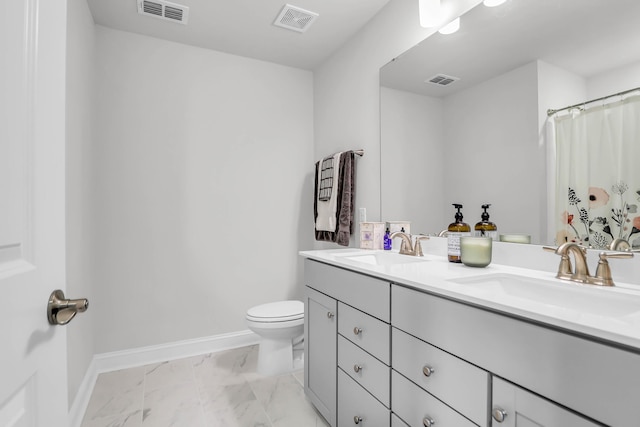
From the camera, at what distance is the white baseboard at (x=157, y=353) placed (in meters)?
2.13

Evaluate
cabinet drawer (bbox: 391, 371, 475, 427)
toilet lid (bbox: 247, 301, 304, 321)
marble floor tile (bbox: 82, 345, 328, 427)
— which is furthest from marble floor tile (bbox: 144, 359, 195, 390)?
cabinet drawer (bbox: 391, 371, 475, 427)

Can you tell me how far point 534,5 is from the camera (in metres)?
1.31

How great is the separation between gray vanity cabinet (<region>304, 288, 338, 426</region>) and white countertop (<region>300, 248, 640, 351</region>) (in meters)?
0.29

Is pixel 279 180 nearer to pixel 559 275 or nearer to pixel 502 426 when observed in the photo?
pixel 559 275

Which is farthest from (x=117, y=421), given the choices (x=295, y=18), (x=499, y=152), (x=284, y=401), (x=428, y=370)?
(x=295, y=18)

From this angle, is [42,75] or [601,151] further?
[601,151]

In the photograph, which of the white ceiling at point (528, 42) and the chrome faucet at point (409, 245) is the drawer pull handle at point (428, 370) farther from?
the white ceiling at point (528, 42)

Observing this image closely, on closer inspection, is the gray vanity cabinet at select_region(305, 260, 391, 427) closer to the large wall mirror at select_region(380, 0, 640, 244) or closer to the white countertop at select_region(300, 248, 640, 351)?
the white countertop at select_region(300, 248, 640, 351)

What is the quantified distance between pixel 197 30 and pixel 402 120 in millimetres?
1610

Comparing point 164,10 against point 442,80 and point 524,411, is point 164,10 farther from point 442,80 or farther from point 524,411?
point 524,411

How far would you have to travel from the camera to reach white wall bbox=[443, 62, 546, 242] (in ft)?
4.40

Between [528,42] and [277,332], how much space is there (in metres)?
2.04

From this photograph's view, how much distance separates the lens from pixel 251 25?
90.4 inches

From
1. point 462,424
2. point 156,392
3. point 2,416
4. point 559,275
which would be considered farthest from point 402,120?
point 156,392
